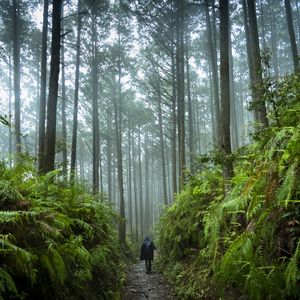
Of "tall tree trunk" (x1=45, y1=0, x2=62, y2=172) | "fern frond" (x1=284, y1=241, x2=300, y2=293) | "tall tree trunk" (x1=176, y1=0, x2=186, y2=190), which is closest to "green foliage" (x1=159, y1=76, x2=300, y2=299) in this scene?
"fern frond" (x1=284, y1=241, x2=300, y2=293)

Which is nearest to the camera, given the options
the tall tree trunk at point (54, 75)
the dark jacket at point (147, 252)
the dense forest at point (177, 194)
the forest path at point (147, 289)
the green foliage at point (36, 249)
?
the green foliage at point (36, 249)

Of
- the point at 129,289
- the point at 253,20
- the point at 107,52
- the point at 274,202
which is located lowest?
the point at 129,289

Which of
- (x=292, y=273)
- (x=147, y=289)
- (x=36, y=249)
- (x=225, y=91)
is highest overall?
(x=225, y=91)

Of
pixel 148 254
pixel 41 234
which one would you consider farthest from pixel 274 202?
pixel 148 254

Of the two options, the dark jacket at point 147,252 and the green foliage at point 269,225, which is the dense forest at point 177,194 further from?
the dark jacket at point 147,252

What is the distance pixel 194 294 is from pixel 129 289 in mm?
3375

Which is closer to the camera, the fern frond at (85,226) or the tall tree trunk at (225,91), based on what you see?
the fern frond at (85,226)

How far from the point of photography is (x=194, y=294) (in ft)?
23.7

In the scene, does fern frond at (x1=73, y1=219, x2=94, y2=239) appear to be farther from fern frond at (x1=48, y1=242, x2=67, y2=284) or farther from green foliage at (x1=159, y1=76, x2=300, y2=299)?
green foliage at (x1=159, y1=76, x2=300, y2=299)

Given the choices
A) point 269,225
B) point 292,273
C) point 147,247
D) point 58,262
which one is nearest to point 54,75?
point 58,262

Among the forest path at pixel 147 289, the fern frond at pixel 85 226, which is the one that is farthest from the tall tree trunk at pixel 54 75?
the forest path at pixel 147 289

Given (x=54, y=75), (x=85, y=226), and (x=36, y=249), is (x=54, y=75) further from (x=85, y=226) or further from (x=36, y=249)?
(x=36, y=249)

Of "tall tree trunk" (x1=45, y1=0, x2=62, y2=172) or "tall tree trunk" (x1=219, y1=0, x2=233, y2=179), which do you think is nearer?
"tall tree trunk" (x1=219, y1=0, x2=233, y2=179)

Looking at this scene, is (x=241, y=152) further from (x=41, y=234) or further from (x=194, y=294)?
(x=41, y=234)
